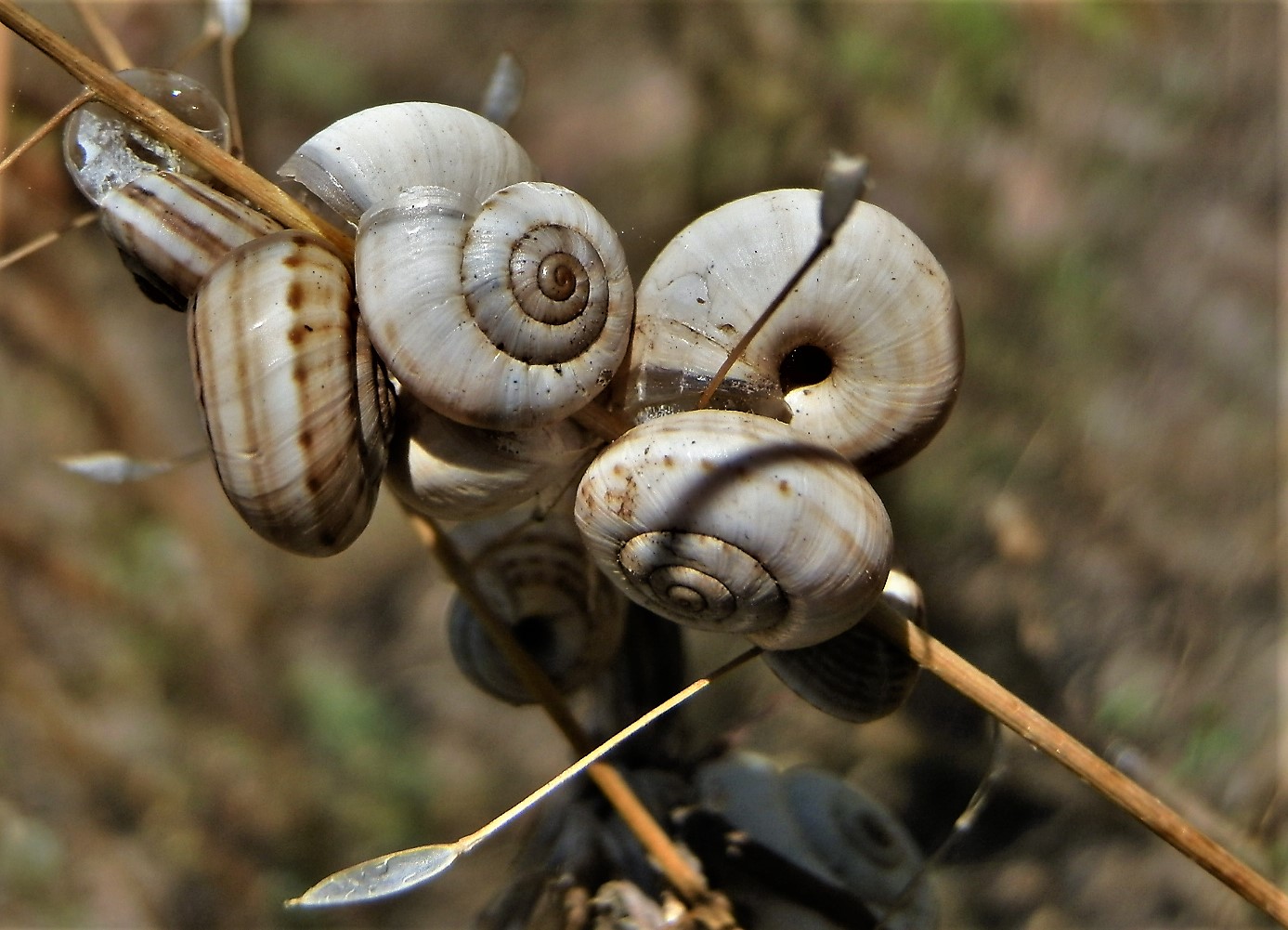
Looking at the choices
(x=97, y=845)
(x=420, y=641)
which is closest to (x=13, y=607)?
(x=97, y=845)

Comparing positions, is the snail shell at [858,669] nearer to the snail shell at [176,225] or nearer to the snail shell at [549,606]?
the snail shell at [549,606]

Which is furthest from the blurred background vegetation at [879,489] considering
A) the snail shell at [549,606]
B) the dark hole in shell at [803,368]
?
the dark hole in shell at [803,368]

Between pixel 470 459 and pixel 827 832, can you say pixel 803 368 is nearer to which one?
pixel 470 459

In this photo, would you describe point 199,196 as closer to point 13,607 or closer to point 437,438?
point 437,438

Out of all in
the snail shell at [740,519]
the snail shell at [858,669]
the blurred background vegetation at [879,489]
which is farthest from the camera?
the blurred background vegetation at [879,489]

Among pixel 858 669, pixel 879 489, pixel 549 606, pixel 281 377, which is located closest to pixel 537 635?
pixel 549 606

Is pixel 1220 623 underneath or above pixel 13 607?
above
